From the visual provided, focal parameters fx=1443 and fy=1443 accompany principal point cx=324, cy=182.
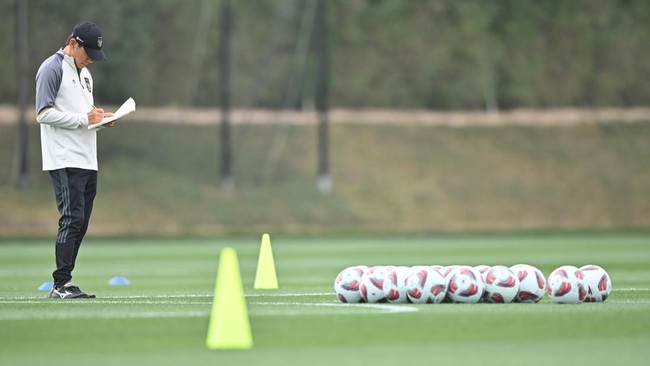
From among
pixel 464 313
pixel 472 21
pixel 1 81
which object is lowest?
pixel 464 313

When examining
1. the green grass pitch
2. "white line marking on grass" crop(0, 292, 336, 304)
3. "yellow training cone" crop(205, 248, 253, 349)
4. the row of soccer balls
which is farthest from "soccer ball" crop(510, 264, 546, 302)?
"yellow training cone" crop(205, 248, 253, 349)

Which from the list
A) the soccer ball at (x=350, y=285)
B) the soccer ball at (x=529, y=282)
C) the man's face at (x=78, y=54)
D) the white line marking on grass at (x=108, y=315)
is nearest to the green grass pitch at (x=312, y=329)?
the white line marking on grass at (x=108, y=315)

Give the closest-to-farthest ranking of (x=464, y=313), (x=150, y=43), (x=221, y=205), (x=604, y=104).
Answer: (x=464, y=313) < (x=221, y=205) < (x=150, y=43) < (x=604, y=104)

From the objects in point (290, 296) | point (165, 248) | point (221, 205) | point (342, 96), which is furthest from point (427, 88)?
point (290, 296)

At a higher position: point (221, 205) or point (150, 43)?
point (150, 43)

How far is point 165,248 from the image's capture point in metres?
34.1

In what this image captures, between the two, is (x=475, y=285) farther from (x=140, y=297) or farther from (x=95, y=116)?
(x=95, y=116)

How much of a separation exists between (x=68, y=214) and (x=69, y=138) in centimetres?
71

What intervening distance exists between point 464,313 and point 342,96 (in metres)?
55.0

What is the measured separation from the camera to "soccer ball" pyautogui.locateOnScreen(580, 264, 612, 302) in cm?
1203

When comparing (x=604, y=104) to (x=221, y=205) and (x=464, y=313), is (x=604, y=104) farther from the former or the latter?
(x=464, y=313)

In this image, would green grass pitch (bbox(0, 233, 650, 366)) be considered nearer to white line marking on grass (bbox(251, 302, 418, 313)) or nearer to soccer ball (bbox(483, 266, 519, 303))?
white line marking on grass (bbox(251, 302, 418, 313))

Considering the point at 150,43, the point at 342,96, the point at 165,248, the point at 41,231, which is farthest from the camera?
the point at 342,96

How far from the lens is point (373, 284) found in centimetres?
1198
